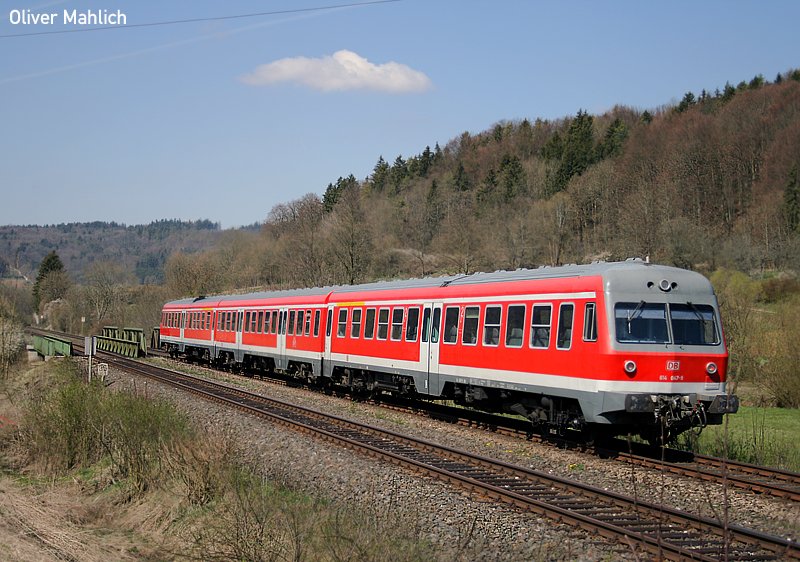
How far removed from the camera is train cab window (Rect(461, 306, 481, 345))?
54.4 ft

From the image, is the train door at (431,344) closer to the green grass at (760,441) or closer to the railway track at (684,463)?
the railway track at (684,463)

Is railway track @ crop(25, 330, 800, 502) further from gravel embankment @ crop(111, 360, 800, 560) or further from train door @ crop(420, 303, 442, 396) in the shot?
train door @ crop(420, 303, 442, 396)

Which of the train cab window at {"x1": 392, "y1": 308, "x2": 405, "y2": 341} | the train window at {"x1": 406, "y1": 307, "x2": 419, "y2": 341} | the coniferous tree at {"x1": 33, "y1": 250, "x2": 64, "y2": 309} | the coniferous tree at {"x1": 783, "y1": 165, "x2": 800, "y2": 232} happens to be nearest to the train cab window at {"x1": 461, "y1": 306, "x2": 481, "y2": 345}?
the train window at {"x1": 406, "y1": 307, "x2": 419, "y2": 341}

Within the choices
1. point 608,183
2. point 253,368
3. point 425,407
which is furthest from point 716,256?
point 425,407

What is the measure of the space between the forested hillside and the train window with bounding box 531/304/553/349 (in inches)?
1414

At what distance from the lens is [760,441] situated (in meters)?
15.3

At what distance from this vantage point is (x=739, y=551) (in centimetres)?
788

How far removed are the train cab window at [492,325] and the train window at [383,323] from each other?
4582mm

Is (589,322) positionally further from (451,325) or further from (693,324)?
(451,325)

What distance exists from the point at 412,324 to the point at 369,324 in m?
2.48

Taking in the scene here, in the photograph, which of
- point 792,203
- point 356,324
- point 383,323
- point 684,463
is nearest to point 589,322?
point 684,463

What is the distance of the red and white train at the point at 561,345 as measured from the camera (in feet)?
42.1

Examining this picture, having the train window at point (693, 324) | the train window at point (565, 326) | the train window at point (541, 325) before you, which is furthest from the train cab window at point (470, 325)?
the train window at point (693, 324)

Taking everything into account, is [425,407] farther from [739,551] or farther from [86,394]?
[739,551]
